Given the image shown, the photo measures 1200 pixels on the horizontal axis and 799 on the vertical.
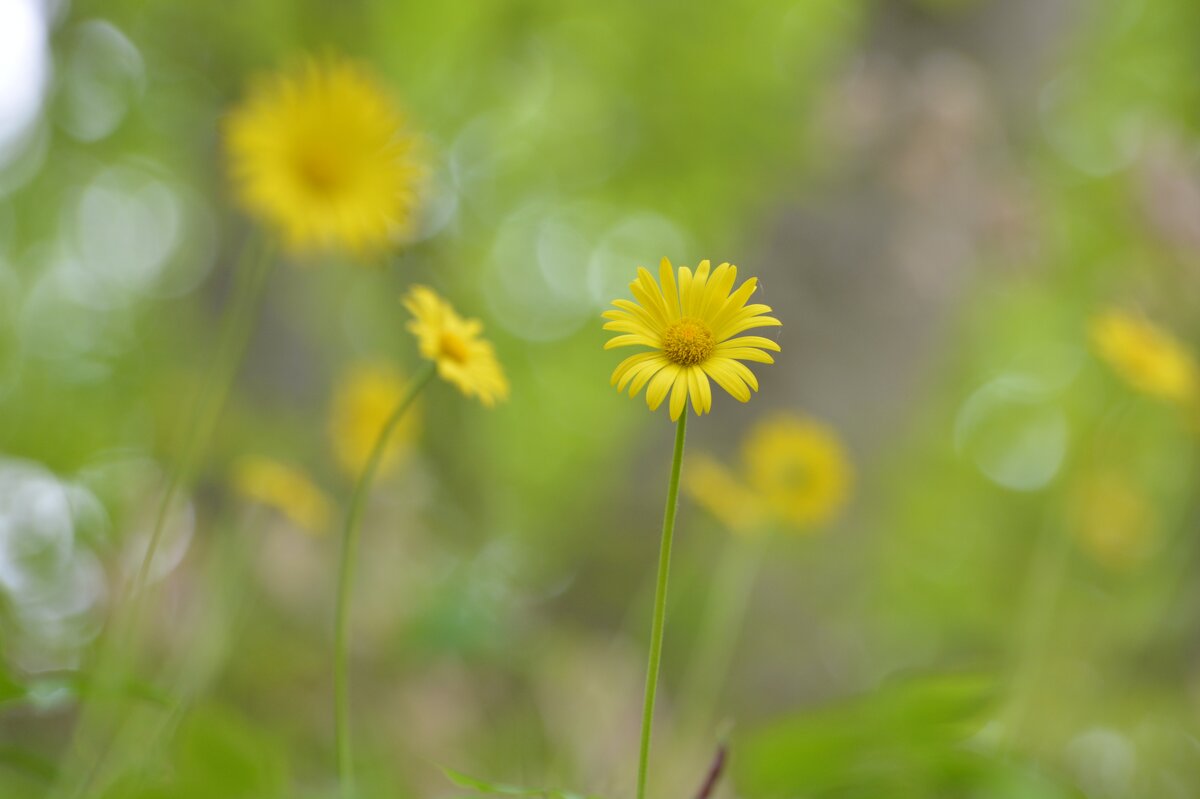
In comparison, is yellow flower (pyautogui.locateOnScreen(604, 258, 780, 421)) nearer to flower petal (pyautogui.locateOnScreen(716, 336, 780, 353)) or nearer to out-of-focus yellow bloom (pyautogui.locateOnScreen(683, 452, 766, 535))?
flower petal (pyautogui.locateOnScreen(716, 336, 780, 353))

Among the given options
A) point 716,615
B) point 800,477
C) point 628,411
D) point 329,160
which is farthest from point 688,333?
point 628,411

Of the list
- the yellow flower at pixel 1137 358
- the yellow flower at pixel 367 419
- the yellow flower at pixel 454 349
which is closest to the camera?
the yellow flower at pixel 454 349

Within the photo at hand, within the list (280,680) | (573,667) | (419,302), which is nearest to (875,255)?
(573,667)

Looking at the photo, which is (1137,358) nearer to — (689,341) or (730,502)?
(730,502)

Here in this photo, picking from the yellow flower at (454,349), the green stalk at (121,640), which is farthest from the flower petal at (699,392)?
the green stalk at (121,640)

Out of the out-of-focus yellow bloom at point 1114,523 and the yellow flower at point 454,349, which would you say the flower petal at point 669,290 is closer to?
the yellow flower at point 454,349
